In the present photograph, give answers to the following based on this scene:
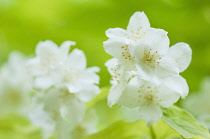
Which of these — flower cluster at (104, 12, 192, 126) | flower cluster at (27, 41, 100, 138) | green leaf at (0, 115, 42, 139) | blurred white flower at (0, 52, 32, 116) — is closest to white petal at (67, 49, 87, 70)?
flower cluster at (27, 41, 100, 138)

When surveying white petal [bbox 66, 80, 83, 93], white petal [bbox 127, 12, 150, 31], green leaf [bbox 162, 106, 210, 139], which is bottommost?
green leaf [bbox 162, 106, 210, 139]

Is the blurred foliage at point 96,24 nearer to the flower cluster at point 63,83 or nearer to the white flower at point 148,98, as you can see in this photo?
the flower cluster at point 63,83

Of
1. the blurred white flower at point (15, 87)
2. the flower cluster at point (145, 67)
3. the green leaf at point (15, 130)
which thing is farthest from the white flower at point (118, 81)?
the blurred white flower at point (15, 87)

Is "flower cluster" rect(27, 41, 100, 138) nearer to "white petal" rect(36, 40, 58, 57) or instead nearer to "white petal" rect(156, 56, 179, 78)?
"white petal" rect(36, 40, 58, 57)

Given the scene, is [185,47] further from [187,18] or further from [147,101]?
[187,18]

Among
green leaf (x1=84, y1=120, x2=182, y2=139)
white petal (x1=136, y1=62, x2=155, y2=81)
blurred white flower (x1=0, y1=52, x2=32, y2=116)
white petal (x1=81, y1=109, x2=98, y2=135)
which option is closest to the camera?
white petal (x1=136, y1=62, x2=155, y2=81)

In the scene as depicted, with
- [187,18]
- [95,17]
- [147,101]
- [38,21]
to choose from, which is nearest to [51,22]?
[38,21]

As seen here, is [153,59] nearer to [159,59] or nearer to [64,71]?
[159,59]
